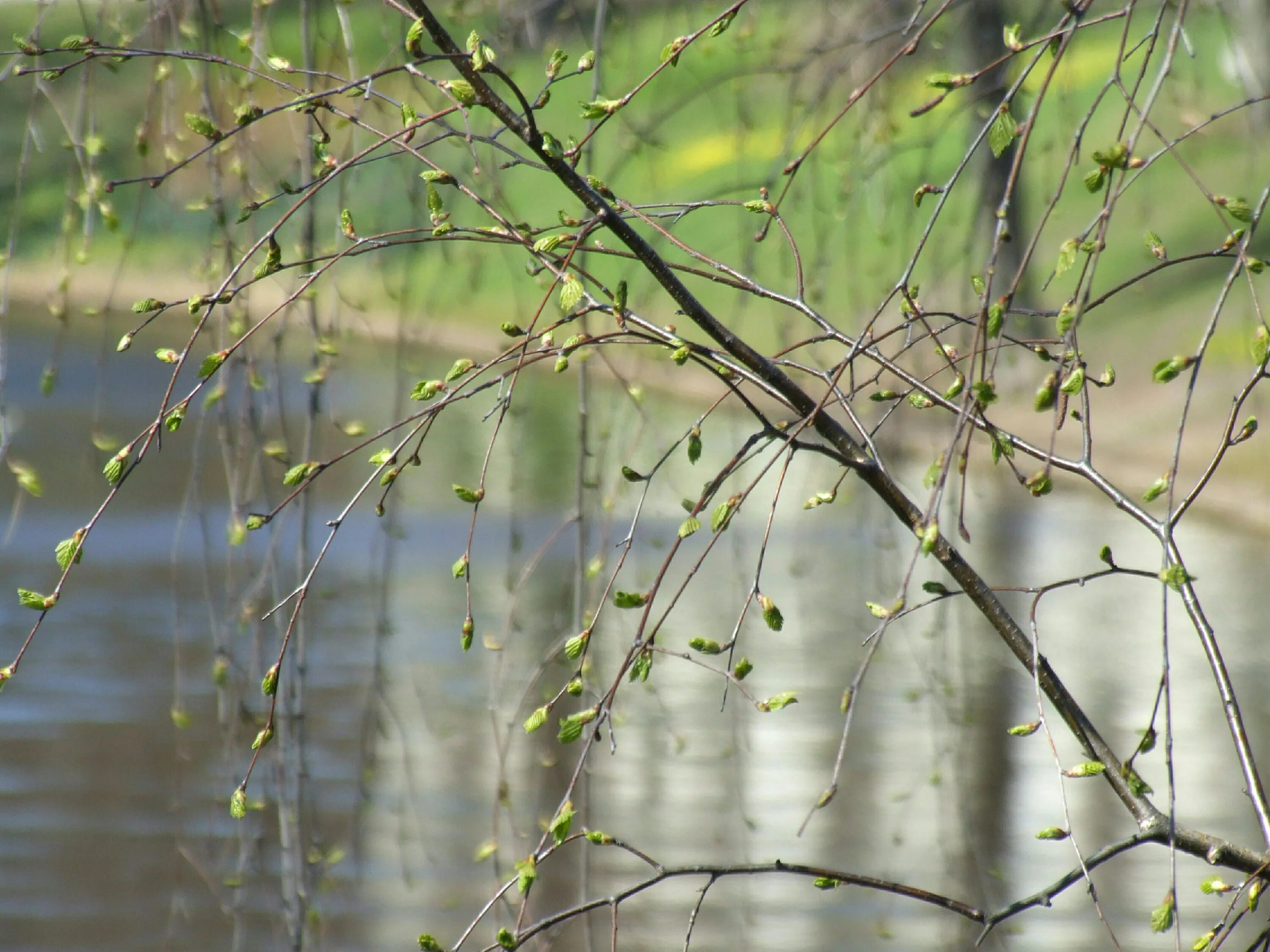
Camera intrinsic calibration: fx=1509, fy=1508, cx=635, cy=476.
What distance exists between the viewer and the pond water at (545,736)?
156 inches

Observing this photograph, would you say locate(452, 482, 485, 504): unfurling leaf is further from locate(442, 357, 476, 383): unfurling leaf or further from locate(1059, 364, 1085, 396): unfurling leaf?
locate(1059, 364, 1085, 396): unfurling leaf

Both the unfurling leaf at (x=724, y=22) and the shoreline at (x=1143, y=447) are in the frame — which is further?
the shoreline at (x=1143, y=447)

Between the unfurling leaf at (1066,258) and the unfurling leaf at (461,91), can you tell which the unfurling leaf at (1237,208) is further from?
the unfurling leaf at (461,91)

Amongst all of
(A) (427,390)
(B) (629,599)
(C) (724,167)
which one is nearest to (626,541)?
(B) (629,599)

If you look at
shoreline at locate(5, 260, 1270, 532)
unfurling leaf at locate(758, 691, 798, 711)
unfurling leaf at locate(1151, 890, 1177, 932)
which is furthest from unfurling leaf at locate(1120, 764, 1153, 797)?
shoreline at locate(5, 260, 1270, 532)

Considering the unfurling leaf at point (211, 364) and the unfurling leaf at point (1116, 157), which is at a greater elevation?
the unfurling leaf at point (1116, 157)

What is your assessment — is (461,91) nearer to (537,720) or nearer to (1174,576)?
(537,720)

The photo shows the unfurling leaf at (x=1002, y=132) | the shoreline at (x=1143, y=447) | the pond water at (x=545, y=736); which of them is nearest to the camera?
the unfurling leaf at (x=1002, y=132)

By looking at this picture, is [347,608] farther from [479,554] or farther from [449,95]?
[449,95]

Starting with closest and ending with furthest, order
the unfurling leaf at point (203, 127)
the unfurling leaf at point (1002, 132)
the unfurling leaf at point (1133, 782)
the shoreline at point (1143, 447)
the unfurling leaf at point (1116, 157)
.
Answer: the unfurling leaf at point (1116, 157) < the unfurling leaf at point (1002, 132) < the unfurling leaf at point (203, 127) < the unfurling leaf at point (1133, 782) < the shoreline at point (1143, 447)

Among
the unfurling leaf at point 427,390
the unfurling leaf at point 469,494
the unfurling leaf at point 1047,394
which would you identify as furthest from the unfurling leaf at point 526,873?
the unfurling leaf at point 1047,394

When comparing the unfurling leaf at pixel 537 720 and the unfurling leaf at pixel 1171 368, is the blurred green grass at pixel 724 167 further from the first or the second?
the unfurling leaf at pixel 537 720

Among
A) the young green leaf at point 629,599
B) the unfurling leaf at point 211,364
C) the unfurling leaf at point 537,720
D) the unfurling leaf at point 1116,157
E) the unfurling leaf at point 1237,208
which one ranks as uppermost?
the unfurling leaf at point 1237,208

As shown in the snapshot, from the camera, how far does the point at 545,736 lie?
554 centimetres
